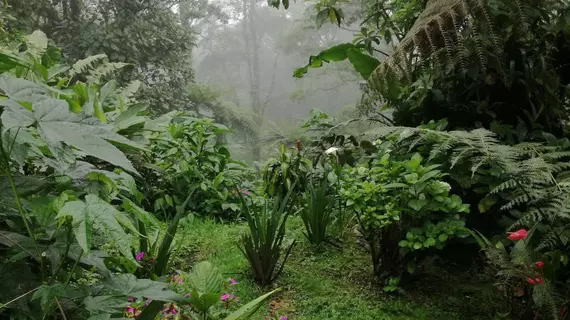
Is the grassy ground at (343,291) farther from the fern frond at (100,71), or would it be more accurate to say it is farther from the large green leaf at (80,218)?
the fern frond at (100,71)

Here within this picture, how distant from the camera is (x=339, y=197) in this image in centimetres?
218

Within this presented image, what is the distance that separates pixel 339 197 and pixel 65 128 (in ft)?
5.52

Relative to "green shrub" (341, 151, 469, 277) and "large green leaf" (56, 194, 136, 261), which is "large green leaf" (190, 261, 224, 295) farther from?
"green shrub" (341, 151, 469, 277)

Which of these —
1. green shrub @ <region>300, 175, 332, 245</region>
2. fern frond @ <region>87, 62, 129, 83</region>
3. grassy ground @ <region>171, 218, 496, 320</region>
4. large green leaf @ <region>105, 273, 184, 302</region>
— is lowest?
grassy ground @ <region>171, 218, 496, 320</region>

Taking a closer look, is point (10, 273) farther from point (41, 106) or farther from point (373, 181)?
point (373, 181)

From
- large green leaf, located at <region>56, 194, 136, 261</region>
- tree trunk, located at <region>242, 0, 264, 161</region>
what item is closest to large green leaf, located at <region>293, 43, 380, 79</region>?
large green leaf, located at <region>56, 194, 136, 261</region>

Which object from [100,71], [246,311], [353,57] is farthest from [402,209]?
[100,71]

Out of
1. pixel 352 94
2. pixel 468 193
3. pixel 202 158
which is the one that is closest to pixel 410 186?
pixel 468 193

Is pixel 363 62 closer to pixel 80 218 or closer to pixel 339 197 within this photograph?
pixel 339 197

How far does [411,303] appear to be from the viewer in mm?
1642

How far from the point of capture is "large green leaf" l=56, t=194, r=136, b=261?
0.63 m

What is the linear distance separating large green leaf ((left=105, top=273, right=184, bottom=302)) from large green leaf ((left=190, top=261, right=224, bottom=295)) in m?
0.27

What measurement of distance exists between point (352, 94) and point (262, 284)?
16.3m

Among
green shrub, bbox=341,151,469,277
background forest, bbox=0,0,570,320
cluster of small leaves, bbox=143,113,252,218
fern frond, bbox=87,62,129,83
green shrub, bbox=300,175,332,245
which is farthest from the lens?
fern frond, bbox=87,62,129,83
